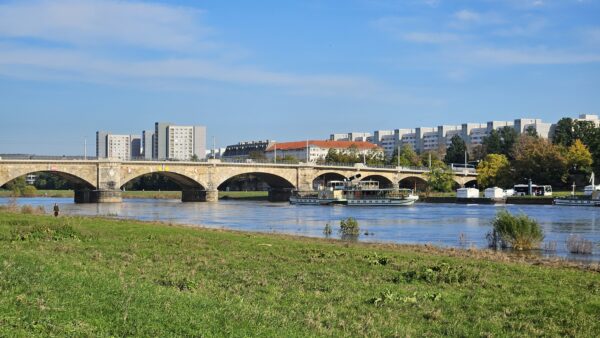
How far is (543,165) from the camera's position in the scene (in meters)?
128

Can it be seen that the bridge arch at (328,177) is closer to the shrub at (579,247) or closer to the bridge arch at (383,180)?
the bridge arch at (383,180)

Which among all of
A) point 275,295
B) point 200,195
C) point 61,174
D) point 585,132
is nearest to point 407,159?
point 585,132

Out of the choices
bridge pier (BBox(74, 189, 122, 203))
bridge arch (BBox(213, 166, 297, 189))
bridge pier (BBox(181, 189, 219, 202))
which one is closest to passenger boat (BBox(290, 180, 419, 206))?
bridge arch (BBox(213, 166, 297, 189))

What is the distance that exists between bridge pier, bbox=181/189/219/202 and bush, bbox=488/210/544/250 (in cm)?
8696

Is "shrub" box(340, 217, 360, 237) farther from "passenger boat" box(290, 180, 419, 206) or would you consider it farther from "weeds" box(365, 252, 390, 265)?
"passenger boat" box(290, 180, 419, 206)

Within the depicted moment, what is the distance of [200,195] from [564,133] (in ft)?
267

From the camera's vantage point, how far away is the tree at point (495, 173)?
13400 centimetres

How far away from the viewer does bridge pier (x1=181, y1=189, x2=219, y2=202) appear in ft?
389

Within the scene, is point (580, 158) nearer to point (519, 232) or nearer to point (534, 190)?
point (534, 190)

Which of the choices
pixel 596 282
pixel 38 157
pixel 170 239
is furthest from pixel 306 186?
pixel 596 282

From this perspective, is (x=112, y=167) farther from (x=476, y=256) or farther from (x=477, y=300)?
(x=477, y=300)

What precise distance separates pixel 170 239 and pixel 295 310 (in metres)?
15.3

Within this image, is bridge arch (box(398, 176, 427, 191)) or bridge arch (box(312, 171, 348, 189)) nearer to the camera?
bridge arch (box(312, 171, 348, 189))

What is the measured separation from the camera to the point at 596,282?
17891 millimetres
